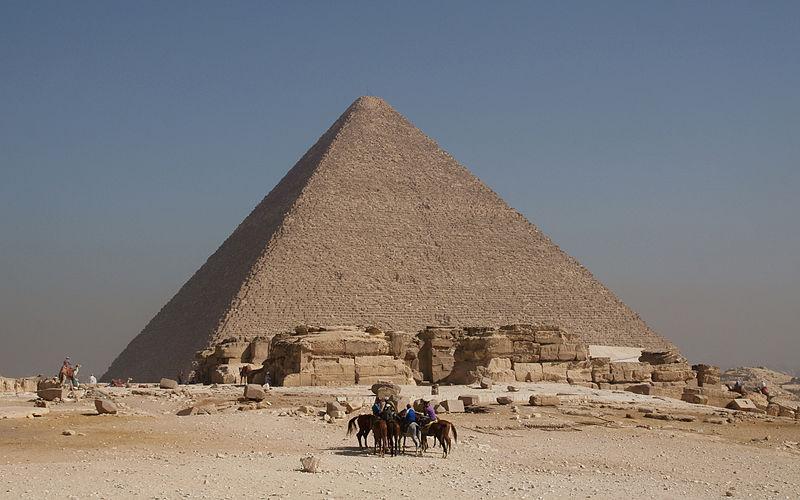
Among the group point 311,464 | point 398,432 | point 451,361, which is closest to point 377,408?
point 398,432

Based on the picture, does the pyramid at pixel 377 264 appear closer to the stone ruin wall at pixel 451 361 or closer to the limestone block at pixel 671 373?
the limestone block at pixel 671 373

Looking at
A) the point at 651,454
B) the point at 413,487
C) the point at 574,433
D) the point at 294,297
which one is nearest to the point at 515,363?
the point at 574,433

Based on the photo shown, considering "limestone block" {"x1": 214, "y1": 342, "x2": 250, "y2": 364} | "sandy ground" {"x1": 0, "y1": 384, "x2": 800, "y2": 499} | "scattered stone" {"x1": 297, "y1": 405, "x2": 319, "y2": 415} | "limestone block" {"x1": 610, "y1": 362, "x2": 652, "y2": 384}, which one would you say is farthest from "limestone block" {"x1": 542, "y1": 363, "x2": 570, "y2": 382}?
"limestone block" {"x1": 214, "y1": 342, "x2": 250, "y2": 364}

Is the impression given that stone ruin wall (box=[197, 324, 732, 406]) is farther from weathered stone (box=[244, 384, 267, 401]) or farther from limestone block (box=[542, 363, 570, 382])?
weathered stone (box=[244, 384, 267, 401])

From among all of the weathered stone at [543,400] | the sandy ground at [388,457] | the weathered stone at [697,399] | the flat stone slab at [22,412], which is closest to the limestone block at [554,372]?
the weathered stone at [697,399]

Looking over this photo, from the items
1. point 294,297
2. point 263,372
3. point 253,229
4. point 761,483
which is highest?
point 253,229

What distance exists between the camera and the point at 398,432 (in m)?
9.77

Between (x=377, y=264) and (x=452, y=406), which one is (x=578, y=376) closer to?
(x=452, y=406)

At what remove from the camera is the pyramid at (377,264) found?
6038 centimetres

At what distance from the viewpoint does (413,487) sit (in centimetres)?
805

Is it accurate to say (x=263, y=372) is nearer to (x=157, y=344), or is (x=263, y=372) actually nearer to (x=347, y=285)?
(x=347, y=285)

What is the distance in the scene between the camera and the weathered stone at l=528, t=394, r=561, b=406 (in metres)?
14.3

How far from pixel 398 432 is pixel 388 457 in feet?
1.09

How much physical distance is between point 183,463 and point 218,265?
63211 mm
